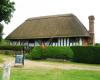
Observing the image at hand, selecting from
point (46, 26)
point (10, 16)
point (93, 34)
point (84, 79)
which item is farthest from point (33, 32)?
point (84, 79)

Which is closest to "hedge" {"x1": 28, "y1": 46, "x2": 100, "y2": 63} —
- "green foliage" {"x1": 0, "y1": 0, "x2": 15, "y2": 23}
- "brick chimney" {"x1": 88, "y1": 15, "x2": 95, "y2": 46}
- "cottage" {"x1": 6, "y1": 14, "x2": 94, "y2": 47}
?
"green foliage" {"x1": 0, "y1": 0, "x2": 15, "y2": 23}

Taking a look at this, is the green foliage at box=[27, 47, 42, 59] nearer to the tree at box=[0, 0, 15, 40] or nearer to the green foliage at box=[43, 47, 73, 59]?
the green foliage at box=[43, 47, 73, 59]

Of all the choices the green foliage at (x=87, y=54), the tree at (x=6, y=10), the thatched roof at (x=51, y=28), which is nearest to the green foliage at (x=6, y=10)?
the tree at (x=6, y=10)

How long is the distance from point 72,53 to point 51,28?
17015 mm

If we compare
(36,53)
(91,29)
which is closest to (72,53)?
(36,53)

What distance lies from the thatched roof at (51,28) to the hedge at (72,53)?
10570mm

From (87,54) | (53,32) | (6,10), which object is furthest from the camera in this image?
(53,32)

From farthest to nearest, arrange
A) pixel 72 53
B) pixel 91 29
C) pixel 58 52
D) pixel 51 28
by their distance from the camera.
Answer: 1. pixel 51 28
2. pixel 91 29
3. pixel 58 52
4. pixel 72 53

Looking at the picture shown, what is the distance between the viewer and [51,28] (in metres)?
55.0

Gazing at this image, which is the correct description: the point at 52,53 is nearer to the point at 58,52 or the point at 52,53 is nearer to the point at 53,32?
the point at 58,52

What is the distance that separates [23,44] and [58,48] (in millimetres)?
18978

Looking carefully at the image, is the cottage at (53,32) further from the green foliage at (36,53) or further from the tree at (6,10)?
the tree at (6,10)

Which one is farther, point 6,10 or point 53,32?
point 53,32

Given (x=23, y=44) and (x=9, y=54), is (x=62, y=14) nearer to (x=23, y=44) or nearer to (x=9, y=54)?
(x=23, y=44)
